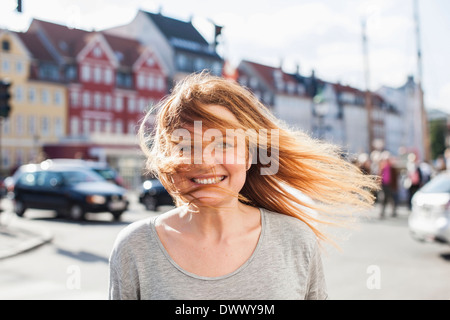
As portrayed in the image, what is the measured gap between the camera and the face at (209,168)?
172 centimetres

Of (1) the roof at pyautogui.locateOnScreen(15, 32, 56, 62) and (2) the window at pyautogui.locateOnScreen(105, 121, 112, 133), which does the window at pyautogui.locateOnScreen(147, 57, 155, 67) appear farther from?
(1) the roof at pyautogui.locateOnScreen(15, 32, 56, 62)

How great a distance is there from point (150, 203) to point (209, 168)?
16974 mm

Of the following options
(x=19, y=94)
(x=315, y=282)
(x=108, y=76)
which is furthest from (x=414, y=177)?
(x=108, y=76)

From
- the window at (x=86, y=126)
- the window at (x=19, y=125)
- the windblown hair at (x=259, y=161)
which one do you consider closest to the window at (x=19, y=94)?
the window at (x=19, y=125)

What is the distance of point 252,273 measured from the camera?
169cm

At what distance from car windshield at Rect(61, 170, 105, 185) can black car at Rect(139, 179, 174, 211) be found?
2.44 m

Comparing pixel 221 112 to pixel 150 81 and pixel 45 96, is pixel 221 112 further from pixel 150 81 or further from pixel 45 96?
pixel 150 81

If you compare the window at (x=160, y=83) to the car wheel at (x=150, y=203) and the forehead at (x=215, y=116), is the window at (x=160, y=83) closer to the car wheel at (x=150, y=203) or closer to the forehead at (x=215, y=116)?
the car wheel at (x=150, y=203)

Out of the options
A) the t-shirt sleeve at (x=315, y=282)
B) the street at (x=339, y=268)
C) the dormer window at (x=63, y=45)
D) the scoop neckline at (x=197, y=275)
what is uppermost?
the dormer window at (x=63, y=45)

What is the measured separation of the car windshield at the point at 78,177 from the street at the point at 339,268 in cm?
341

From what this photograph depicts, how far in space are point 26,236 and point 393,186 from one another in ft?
30.5

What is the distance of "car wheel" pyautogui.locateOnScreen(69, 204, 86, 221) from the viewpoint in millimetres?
14852
